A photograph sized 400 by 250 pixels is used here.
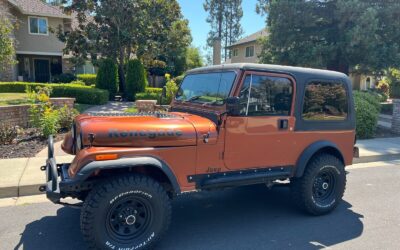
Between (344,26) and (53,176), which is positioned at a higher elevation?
(344,26)

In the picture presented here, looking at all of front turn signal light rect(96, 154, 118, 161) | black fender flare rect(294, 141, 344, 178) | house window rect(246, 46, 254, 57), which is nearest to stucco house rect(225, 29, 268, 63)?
house window rect(246, 46, 254, 57)

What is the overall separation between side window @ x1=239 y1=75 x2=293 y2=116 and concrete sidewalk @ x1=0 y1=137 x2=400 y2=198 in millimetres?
3702

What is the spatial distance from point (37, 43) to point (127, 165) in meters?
28.5

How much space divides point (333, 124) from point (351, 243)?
1.69 m

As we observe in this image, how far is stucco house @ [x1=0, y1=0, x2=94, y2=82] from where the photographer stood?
1057 inches

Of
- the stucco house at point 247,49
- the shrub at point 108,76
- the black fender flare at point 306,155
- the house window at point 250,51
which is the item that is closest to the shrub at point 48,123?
the black fender flare at point 306,155

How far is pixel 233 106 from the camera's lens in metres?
3.93

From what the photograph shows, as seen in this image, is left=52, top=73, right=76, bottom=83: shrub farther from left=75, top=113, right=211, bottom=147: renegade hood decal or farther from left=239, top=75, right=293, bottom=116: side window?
left=239, top=75, right=293, bottom=116: side window

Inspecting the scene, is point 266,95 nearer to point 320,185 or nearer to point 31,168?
point 320,185

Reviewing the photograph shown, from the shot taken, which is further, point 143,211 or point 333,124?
point 333,124

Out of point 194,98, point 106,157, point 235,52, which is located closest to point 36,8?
point 235,52

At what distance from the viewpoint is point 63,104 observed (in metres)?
10.8

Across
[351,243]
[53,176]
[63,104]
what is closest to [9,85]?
[63,104]

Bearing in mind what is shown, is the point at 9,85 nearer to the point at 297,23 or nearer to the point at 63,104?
the point at 63,104
